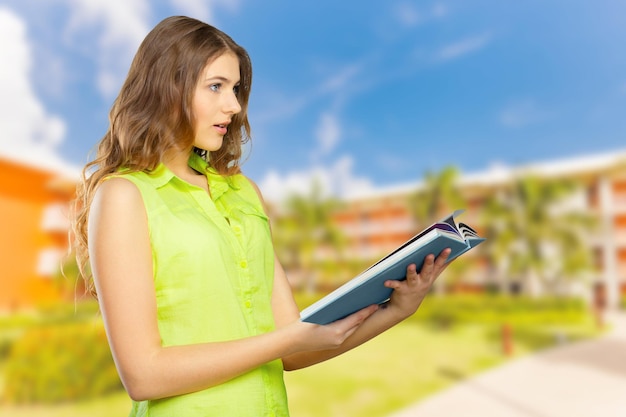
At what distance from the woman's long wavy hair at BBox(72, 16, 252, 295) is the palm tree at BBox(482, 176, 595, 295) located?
1089cm

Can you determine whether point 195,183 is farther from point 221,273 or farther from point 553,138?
point 553,138

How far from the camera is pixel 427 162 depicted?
40.9 ft

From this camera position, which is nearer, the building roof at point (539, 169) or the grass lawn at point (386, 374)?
the grass lawn at point (386, 374)

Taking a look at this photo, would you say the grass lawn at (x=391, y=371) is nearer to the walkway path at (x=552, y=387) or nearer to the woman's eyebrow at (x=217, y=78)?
the walkway path at (x=552, y=387)

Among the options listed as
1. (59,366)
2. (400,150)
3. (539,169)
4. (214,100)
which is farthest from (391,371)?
(214,100)

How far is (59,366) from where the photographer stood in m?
6.45

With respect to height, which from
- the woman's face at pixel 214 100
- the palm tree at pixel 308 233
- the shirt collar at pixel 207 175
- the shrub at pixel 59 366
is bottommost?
the shrub at pixel 59 366

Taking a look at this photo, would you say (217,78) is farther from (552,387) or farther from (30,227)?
(30,227)

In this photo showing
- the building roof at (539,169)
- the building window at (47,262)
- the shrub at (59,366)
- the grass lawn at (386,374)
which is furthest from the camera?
the building roof at (539,169)

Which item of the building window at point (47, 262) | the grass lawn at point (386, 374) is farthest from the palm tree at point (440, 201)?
the building window at point (47, 262)

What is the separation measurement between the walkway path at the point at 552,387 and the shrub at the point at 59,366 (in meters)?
3.41

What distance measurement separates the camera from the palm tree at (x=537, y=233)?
11195mm

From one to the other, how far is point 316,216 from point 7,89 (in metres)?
5.28

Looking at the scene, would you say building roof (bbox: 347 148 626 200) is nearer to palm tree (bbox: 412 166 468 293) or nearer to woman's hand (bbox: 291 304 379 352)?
palm tree (bbox: 412 166 468 293)
